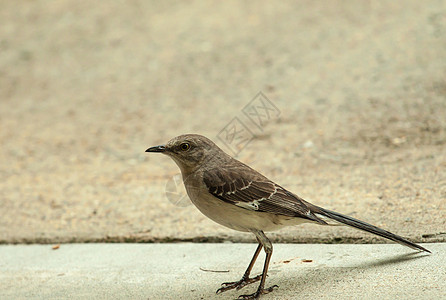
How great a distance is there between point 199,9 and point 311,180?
6790 millimetres

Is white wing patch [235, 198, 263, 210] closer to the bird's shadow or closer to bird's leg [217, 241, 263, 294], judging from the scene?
bird's leg [217, 241, 263, 294]

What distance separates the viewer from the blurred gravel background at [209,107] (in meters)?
6.02

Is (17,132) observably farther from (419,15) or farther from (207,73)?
(419,15)

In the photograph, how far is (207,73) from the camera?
411 inches

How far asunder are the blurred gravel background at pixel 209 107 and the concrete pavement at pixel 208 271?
274mm

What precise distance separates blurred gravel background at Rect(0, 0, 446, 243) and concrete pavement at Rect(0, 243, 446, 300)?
27 centimetres

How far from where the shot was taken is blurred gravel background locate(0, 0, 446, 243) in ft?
19.7

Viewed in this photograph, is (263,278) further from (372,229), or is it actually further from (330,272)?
(372,229)

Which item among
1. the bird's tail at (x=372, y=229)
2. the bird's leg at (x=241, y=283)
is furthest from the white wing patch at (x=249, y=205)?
the bird's tail at (x=372, y=229)

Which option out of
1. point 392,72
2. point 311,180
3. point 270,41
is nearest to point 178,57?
point 270,41

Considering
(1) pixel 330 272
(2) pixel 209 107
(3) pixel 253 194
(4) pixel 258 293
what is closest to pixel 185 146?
(3) pixel 253 194

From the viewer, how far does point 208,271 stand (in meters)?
4.70

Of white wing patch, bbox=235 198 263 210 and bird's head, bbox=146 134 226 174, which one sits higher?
bird's head, bbox=146 134 226 174

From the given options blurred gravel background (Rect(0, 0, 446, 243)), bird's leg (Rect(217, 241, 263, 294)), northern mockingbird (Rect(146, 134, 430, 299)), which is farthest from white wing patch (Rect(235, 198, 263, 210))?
blurred gravel background (Rect(0, 0, 446, 243))
